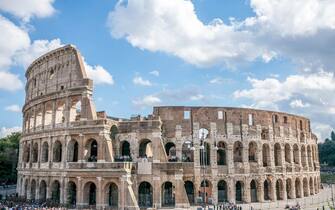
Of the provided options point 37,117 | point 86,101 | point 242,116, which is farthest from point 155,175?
point 37,117

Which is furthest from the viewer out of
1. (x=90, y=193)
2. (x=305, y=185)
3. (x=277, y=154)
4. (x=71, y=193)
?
(x=305, y=185)

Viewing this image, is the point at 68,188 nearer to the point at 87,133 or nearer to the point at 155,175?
the point at 87,133

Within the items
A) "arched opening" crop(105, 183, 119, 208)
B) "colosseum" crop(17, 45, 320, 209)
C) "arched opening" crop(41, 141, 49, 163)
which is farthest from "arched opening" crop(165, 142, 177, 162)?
"arched opening" crop(41, 141, 49, 163)

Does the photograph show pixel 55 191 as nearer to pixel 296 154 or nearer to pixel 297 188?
pixel 297 188

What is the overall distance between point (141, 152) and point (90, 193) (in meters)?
6.70

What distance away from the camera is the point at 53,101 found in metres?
36.8

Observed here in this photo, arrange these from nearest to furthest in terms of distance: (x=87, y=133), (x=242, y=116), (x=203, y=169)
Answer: (x=87, y=133), (x=203, y=169), (x=242, y=116)

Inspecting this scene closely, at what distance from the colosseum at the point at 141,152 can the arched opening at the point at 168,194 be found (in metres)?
0.10

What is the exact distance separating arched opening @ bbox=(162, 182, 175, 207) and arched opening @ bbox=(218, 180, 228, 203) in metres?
5.70

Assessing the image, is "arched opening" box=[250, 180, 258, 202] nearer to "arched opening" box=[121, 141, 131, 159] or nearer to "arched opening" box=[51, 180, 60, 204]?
"arched opening" box=[121, 141, 131, 159]

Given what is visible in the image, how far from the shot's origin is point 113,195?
33.3m

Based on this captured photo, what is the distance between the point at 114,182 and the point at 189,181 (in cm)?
875

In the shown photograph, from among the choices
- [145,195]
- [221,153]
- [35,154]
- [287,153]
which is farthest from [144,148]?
[287,153]

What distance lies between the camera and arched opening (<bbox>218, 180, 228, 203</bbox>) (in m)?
36.3
